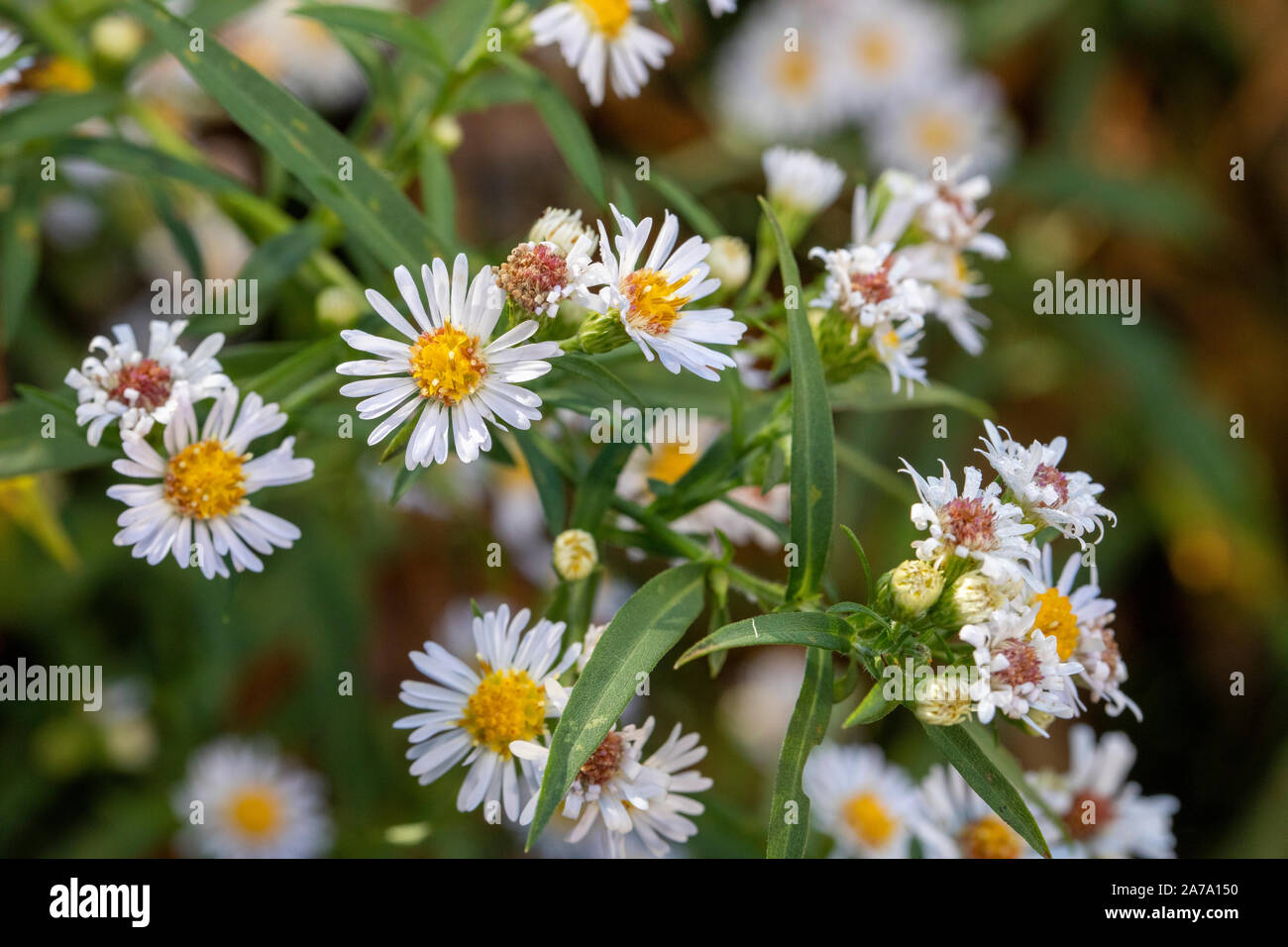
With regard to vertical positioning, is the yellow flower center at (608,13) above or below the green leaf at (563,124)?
above

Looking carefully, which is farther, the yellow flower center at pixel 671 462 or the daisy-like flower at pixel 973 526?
the yellow flower center at pixel 671 462

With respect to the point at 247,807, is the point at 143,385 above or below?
above

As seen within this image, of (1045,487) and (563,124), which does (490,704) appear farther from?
(563,124)

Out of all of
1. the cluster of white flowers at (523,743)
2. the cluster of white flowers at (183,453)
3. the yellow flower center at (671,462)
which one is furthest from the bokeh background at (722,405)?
the cluster of white flowers at (183,453)

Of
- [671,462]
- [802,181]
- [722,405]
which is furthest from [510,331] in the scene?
[671,462]

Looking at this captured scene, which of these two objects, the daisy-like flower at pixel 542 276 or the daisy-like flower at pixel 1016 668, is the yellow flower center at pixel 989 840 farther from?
the daisy-like flower at pixel 542 276

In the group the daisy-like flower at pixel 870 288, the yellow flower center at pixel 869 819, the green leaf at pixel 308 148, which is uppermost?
the green leaf at pixel 308 148
